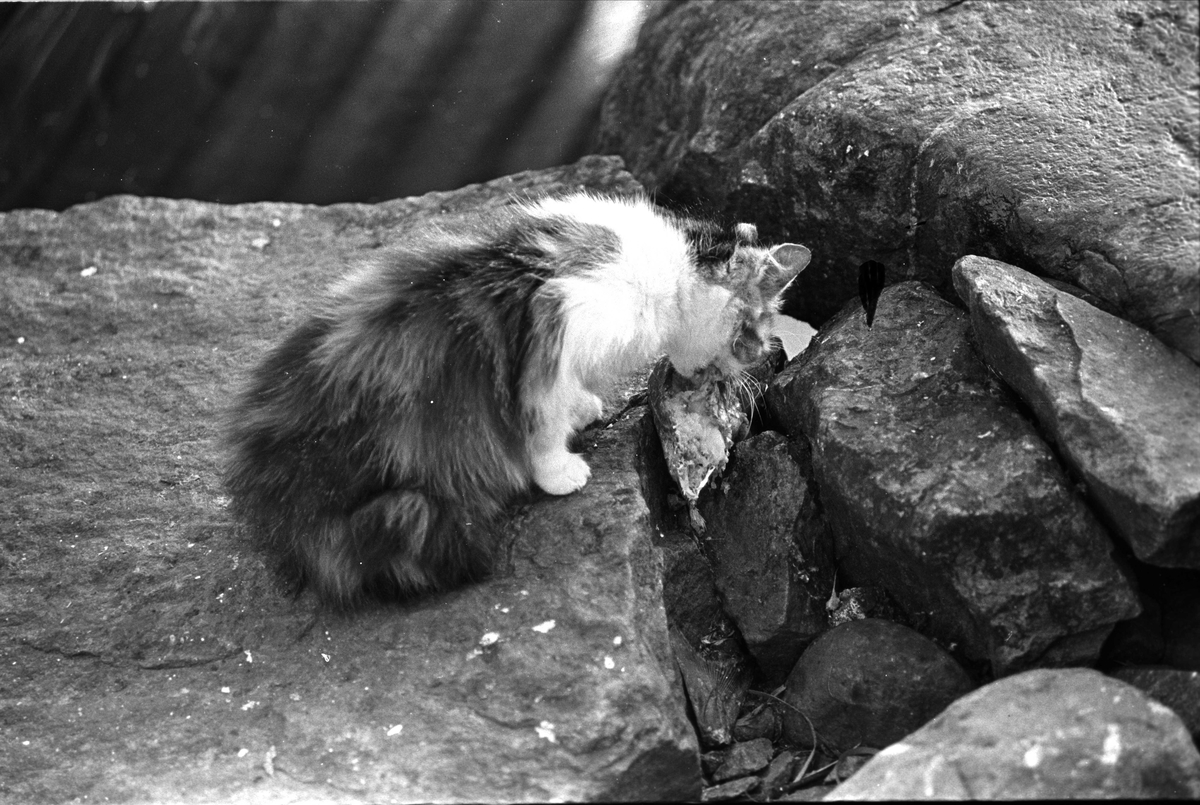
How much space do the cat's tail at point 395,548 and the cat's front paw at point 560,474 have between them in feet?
1.03

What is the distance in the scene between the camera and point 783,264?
3.78 metres

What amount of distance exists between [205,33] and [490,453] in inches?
161

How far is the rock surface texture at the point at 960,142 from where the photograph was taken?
3428 millimetres

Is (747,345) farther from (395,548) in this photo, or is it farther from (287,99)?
(287,99)

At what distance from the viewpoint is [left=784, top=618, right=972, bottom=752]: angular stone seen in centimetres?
328

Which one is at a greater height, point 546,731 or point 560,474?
point 560,474

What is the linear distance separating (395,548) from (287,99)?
12.9 feet

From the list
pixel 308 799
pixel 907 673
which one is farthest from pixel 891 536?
pixel 308 799

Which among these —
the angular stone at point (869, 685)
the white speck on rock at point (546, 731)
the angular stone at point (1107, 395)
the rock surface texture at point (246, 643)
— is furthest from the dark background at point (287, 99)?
the white speck on rock at point (546, 731)

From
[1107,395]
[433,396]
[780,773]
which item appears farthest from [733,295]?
[780,773]

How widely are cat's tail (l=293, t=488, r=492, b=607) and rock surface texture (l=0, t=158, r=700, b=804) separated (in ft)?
0.30

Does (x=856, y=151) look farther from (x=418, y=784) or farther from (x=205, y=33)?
(x=205, y=33)

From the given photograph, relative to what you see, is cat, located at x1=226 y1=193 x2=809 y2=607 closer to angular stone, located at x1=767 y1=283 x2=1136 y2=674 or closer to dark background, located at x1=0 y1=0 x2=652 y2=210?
angular stone, located at x1=767 y1=283 x2=1136 y2=674

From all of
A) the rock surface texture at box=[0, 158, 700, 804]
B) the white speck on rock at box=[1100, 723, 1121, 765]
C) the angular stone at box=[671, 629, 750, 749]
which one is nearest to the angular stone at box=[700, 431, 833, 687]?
the angular stone at box=[671, 629, 750, 749]
